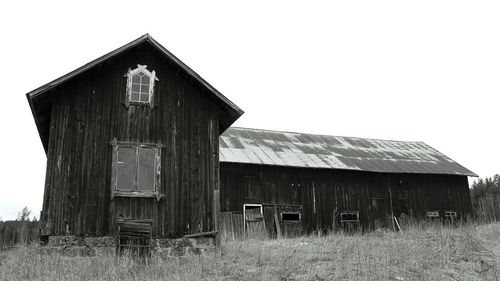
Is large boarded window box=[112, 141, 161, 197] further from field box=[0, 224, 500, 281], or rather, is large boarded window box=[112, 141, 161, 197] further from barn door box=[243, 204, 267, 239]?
barn door box=[243, 204, 267, 239]

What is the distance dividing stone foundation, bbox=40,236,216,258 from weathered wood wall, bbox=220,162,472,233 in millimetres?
8025

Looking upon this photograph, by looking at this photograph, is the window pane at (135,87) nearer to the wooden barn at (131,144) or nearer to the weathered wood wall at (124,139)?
the wooden barn at (131,144)

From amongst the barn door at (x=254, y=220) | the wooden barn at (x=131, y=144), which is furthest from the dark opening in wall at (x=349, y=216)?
the wooden barn at (x=131, y=144)

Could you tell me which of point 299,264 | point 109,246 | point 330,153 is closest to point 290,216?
point 330,153

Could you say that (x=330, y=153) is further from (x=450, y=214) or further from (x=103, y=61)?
(x=103, y=61)

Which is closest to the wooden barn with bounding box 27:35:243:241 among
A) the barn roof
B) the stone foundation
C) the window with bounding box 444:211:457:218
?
the stone foundation

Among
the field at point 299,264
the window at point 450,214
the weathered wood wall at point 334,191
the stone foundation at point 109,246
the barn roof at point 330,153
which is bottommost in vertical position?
the field at point 299,264

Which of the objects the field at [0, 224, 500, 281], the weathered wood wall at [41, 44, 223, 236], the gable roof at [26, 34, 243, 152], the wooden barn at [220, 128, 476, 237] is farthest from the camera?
the wooden barn at [220, 128, 476, 237]

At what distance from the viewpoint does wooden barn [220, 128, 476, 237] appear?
22641mm

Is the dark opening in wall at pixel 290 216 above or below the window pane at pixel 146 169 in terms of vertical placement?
below

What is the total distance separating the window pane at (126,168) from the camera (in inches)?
539

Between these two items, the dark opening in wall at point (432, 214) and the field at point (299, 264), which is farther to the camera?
the dark opening in wall at point (432, 214)

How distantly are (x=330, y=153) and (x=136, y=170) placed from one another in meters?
15.6

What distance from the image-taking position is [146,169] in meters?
14.0
